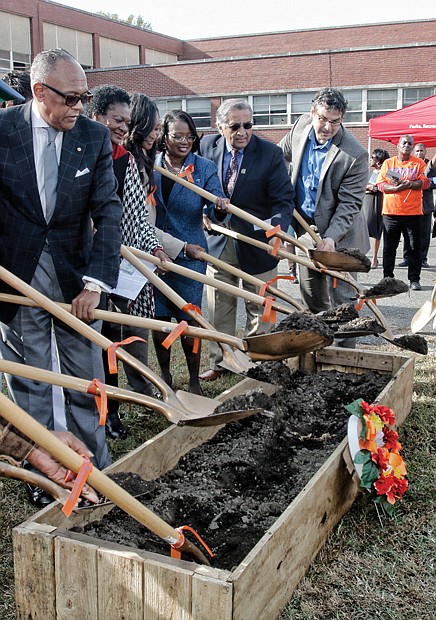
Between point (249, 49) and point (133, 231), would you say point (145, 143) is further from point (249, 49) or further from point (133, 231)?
point (249, 49)

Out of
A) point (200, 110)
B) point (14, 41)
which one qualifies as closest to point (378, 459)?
point (200, 110)

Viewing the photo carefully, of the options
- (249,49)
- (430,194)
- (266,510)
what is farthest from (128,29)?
(266,510)

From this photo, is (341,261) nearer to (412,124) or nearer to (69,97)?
(69,97)

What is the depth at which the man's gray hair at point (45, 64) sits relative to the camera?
2.97 m

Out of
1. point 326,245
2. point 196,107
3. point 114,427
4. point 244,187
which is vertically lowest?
point 114,427

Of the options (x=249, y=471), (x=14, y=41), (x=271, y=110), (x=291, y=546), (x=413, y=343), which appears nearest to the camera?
(x=291, y=546)

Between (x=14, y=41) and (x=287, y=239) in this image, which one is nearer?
(x=287, y=239)

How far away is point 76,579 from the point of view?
7.40ft

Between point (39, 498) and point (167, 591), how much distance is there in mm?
1522

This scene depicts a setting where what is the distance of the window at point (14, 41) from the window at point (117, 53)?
5284 millimetres

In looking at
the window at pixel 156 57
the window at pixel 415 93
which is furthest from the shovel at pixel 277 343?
the window at pixel 156 57

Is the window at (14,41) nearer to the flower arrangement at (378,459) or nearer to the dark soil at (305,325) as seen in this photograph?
the dark soil at (305,325)

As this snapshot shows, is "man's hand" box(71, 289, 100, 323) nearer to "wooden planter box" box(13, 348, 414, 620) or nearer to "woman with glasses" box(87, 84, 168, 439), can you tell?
"wooden planter box" box(13, 348, 414, 620)

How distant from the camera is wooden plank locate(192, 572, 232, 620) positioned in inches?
81.4
